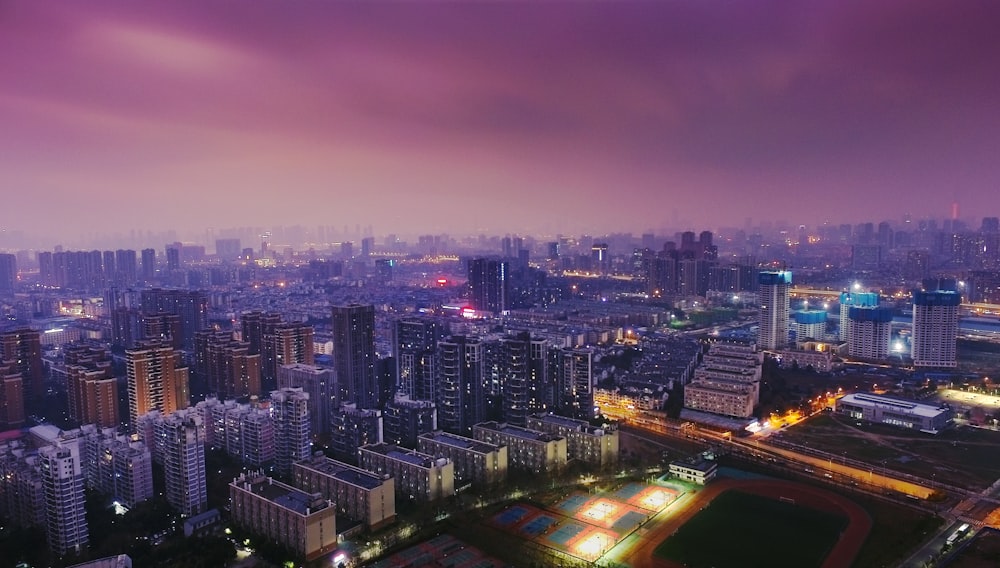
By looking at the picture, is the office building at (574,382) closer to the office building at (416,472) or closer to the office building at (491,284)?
the office building at (416,472)

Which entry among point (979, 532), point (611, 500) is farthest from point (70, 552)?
point (979, 532)

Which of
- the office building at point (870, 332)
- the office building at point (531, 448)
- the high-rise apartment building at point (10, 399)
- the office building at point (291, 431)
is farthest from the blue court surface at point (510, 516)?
the office building at point (870, 332)

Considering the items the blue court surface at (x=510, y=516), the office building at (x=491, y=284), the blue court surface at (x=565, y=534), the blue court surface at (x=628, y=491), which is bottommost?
the blue court surface at (x=565, y=534)

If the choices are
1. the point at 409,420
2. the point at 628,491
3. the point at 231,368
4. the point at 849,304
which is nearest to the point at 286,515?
the point at 409,420

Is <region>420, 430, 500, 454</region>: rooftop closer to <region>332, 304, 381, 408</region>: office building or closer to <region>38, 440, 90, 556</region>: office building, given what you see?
<region>332, 304, 381, 408</region>: office building

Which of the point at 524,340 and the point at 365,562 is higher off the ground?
the point at 524,340

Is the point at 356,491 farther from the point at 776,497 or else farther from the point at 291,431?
the point at 776,497

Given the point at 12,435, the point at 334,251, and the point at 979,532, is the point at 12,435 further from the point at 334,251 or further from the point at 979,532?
the point at 334,251
